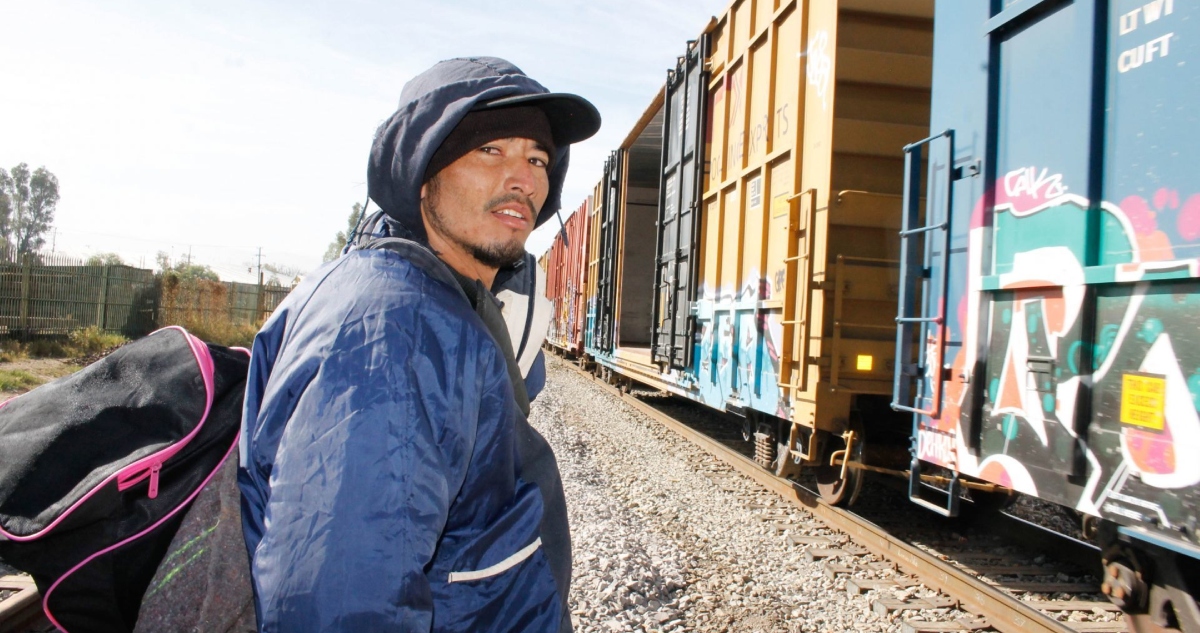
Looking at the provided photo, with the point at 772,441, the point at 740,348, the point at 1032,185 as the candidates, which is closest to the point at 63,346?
the point at 740,348

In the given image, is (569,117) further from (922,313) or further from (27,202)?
(27,202)

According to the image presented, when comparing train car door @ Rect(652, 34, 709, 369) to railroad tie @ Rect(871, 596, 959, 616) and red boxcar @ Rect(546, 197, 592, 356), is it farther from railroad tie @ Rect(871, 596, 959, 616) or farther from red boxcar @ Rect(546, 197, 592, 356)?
red boxcar @ Rect(546, 197, 592, 356)

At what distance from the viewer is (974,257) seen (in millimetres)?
3742

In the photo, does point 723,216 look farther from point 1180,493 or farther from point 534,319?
point 534,319

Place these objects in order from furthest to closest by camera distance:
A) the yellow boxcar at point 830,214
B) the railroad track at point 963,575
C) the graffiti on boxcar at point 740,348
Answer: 1. the graffiti on boxcar at point 740,348
2. the yellow boxcar at point 830,214
3. the railroad track at point 963,575

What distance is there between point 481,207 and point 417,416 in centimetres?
61

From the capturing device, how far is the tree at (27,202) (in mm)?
78375

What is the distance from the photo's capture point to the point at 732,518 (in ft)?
18.5

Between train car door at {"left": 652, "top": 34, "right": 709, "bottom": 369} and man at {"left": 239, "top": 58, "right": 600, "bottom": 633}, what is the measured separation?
20.9 ft

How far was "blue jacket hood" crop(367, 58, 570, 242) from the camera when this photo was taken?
1.33 metres

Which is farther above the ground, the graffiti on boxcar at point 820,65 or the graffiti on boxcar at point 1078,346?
the graffiti on boxcar at point 820,65

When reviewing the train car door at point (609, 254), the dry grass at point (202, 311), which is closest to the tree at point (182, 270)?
the dry grass at point (202, 311)

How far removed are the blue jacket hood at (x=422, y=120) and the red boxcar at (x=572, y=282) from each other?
12.2 m

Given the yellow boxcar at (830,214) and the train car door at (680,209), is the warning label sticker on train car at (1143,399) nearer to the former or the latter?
the yellow boxcar at (830,214)
